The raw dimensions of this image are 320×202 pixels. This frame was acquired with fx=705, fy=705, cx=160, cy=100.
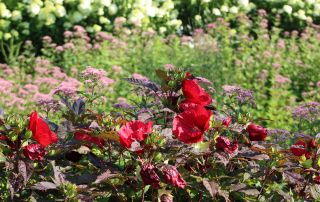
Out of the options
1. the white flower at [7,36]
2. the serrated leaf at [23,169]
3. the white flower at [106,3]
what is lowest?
the white flower at [7,36]

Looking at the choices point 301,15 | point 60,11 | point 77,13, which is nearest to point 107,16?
point 77,13

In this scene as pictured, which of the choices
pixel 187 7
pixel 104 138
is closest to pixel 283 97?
pixel 187 7

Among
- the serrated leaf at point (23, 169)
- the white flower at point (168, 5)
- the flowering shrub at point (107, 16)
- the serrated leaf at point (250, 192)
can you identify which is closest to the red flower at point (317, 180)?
the serrated leaf at point (250, 192)

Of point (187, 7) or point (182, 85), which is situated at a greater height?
point (182, 85)

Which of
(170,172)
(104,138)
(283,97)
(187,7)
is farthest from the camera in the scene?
(187,7)

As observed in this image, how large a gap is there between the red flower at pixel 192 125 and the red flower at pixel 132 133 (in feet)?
0.42

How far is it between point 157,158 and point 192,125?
194mm

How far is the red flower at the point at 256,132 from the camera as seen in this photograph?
226cm

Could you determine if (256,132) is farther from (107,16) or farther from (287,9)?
(287,9)

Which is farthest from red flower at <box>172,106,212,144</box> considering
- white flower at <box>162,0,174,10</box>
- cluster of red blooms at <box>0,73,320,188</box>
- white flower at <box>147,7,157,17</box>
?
white flower at <box>162,0,174,10</box>

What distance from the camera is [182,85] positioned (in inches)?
91.7

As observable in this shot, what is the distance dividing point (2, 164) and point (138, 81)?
0.57 metres

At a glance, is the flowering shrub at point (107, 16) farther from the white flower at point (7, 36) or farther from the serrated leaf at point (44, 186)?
the serrated leaf at point (44, 186)

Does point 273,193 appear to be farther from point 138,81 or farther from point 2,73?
point 2,73
